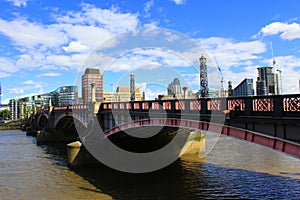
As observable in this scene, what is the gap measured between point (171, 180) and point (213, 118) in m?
9.65

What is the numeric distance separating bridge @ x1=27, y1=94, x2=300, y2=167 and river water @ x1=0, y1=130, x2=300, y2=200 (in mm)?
4569

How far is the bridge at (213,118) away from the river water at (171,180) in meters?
4.57

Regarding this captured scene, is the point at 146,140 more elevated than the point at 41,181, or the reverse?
the point at 146,140

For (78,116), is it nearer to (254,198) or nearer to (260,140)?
(254,198)

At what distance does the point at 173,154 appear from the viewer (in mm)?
30797

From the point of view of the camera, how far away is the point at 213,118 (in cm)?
1459

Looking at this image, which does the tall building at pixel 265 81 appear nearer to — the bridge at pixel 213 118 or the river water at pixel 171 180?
the river water at pixel 171 180

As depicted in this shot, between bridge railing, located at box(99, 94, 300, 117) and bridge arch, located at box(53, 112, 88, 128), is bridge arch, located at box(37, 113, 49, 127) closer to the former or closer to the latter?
bridge arch, located at box(53, 112, 88, 128)

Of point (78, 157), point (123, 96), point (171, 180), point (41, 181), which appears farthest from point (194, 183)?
point (123, 96)

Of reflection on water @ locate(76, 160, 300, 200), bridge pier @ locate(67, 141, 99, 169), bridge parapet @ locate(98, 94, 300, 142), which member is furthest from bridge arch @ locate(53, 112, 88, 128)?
bridge parapet @ locate(98, 94, 300, 142)

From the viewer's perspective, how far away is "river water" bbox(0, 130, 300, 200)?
1838cm

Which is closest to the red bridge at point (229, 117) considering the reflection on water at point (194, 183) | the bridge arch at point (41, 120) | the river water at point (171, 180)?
the reflection on water at point (194, 183)

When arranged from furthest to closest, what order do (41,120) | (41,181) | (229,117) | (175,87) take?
(41,120), (175,87), (41,181), (229,117)

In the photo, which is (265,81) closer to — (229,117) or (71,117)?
(229,117)
